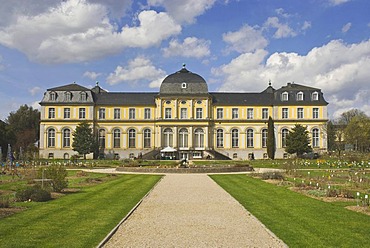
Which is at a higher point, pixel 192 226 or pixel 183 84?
pixel 183 84

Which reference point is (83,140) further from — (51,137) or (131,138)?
(131,138)

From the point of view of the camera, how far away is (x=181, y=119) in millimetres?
57344

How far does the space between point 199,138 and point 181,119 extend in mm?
3598

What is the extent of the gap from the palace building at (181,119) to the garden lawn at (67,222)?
139ft

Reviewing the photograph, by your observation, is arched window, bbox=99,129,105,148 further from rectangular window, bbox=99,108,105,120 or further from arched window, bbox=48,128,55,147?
arched window, bbox=48,128,55,147

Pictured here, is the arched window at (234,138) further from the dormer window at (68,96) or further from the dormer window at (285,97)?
the dormer window at (68,96)

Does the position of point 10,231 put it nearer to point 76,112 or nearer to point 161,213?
point 161,213

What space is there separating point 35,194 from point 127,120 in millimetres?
45908

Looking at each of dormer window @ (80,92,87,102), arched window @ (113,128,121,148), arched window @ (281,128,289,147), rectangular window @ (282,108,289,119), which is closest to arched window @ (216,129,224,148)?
arched window @ (281,128,289,147)

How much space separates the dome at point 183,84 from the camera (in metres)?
58.1

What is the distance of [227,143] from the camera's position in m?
59.2

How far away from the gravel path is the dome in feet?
141

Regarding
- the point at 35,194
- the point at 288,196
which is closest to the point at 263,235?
the point at 288,196

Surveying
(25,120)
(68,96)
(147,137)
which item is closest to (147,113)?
(147,137)
